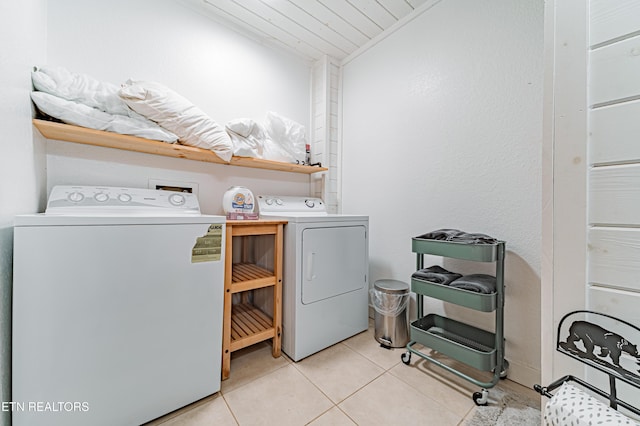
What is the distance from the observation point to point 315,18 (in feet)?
6.21

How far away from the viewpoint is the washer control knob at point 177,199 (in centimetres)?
156

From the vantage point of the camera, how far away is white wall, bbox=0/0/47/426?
0.84 meters

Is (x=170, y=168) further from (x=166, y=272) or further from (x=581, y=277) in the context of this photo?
(x=581, y=277)

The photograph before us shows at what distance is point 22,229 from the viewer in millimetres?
842

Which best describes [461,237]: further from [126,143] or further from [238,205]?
[126,143]

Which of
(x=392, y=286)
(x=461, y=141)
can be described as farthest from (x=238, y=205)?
(x=461, y=141)

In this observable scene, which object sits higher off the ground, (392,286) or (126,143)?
(126,143)

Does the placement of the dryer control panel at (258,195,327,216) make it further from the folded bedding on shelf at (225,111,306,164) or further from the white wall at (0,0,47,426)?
the white wall at (0,0,47,426)

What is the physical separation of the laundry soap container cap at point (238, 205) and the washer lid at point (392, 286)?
109cm

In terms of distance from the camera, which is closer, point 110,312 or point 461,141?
point 110,312

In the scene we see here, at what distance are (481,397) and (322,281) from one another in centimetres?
104

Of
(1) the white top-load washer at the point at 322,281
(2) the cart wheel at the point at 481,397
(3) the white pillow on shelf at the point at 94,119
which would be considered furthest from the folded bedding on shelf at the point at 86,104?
(2) the cart wheel at the point at 481,397

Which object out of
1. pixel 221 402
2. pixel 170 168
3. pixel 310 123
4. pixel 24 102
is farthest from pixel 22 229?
pixel 310 123

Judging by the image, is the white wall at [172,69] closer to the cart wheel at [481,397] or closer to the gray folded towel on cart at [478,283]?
the gray folded towel on cart at [478,283]
